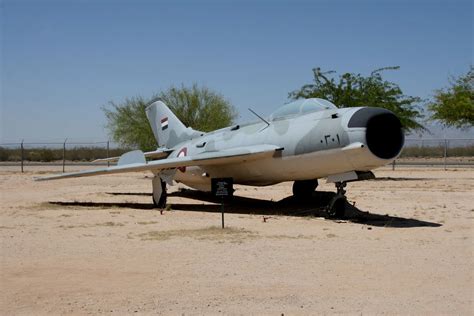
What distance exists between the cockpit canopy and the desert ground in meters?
2.61

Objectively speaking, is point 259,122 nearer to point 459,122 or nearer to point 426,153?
point 459,122

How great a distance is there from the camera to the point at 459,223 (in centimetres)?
1249

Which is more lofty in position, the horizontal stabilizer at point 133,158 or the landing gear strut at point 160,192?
the horizontal stabilizer at point 133,158

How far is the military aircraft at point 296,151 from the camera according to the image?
1274cm

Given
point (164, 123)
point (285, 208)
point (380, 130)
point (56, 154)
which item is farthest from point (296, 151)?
point (56, 154)

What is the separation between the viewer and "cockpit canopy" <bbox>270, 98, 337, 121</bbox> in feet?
46.9

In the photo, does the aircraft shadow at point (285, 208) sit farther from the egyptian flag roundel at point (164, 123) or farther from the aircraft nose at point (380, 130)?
the egyptian flag roundel at point (164, 123)

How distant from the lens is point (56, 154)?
230ft

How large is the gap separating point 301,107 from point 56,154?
2380 inches

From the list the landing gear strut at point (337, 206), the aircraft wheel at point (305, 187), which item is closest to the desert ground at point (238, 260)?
the landing gear strut at point (337, 206)

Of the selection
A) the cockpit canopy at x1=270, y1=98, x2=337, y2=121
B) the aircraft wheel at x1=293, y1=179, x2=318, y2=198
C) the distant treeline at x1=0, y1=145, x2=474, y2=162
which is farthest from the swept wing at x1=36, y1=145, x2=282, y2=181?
the distant treeline at x1=0, y1=145, x2=474, y2=162

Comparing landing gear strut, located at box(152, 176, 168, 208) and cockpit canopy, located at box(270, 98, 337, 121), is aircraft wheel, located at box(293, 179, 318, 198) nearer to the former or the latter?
cockpit canopy, located at box(270, 98, 337, 121)

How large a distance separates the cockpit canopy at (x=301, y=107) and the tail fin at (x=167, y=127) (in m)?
4.96

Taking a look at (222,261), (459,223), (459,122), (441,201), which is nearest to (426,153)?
(459,122)
